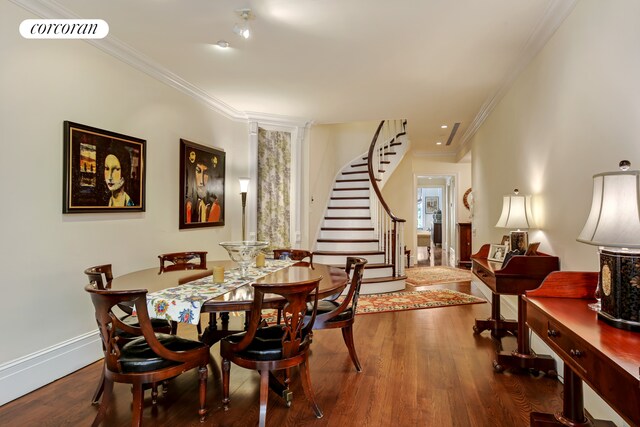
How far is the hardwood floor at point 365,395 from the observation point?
2.09 meters

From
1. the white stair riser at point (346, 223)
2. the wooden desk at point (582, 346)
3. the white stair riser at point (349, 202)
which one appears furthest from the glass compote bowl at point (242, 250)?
the white stair riser at point (349, 202)

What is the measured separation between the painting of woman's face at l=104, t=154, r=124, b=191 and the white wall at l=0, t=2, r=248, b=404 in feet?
0.82

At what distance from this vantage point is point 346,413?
2.16 metres

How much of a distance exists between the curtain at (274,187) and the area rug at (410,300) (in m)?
1.43

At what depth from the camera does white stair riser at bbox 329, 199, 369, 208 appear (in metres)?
7.27

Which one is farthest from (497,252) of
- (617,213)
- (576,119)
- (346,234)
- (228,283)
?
(346,234)

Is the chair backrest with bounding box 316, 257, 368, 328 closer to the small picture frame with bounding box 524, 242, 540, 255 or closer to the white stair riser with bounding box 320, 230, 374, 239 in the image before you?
the small picture frame with bounding box 524, 242, 540, 255

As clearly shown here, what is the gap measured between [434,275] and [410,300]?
2.24m

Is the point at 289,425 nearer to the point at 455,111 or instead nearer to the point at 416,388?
the point at 416,388

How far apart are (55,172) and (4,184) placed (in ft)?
1.15

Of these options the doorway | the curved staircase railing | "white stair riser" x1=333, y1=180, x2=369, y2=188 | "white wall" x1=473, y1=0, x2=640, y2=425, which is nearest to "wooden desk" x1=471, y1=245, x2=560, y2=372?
"white wall" x1=473, y1=0, x2=640, y2=425

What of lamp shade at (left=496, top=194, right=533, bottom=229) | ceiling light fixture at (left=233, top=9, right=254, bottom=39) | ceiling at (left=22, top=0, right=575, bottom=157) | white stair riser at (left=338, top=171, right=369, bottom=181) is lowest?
lamp shade at (left=496, top=194, right=533, bottom=229)

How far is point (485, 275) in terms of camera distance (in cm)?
319

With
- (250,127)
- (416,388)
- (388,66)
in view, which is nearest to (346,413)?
(416,388)
